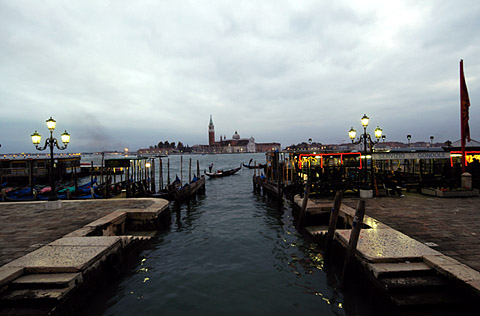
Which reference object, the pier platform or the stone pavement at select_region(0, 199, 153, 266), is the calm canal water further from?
the stone pavement at select_region(0, 199, 153, 266)

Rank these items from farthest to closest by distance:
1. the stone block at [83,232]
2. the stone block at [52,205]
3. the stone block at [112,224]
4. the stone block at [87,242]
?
the stone block at [52,205] < the stone block at [112,224] < the stone block at [83,232] < the stone block at [87,242]

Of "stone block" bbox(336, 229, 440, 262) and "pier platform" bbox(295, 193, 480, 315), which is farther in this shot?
"stone block" bbox(336, 229, 440, 262)

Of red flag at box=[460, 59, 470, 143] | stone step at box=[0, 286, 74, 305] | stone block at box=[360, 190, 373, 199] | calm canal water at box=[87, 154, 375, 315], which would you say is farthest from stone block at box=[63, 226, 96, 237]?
red flag at box=[460, 59, 470, 143]

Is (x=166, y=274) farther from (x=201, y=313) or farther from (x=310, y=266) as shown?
(x=310, y=266)

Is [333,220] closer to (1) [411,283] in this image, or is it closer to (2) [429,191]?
(1) [411,283]

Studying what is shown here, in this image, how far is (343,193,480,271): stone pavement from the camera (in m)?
5.47

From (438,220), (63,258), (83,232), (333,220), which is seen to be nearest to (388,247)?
(333,220)

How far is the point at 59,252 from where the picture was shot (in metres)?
5.60

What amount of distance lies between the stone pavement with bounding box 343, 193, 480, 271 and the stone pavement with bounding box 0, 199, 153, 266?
9415 millimetres

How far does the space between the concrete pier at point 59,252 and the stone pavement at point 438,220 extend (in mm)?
7435

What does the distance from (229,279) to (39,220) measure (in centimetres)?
707

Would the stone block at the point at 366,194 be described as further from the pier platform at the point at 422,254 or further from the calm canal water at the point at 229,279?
the calm canal water at the point at 229,279

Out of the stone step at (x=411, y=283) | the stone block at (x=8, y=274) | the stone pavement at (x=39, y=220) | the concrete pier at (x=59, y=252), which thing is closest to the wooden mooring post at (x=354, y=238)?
the stone step at (x=411, y=283)

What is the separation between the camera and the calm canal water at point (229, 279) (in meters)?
5.29
